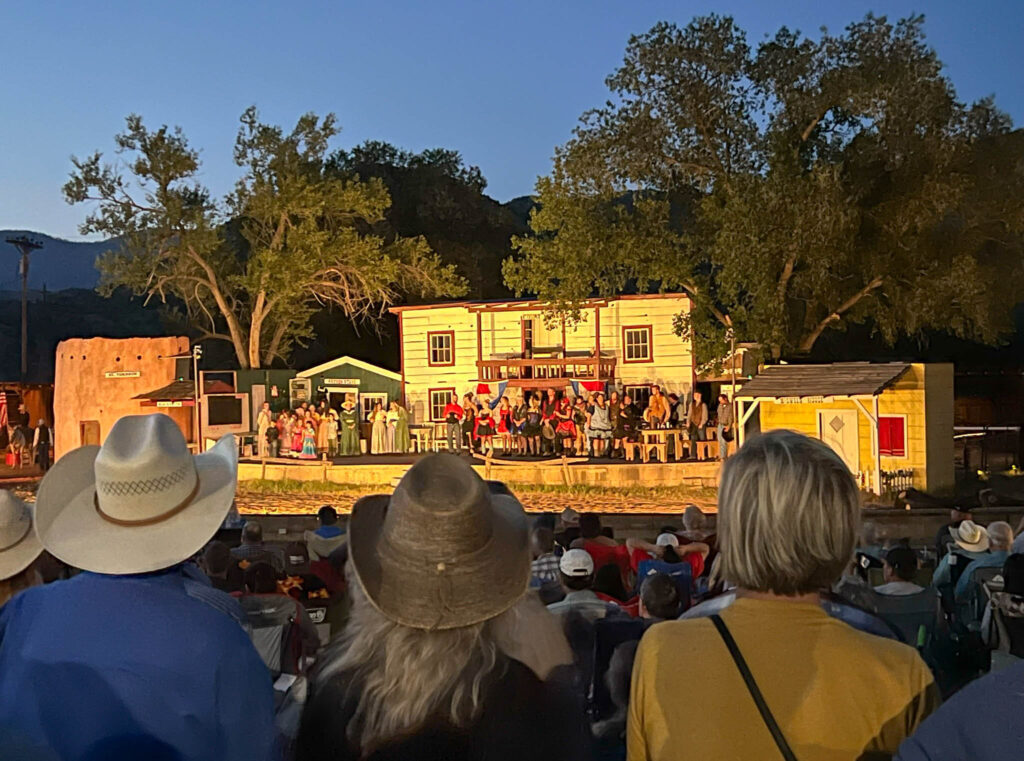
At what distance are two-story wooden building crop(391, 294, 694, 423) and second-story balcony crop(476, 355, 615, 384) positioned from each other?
0.03m

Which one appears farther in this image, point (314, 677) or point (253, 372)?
point (253, 372)

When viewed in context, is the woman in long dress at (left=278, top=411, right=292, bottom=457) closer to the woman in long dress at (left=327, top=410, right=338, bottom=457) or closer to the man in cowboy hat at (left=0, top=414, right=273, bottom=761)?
the woman in long dress at (left=327, top=410, right=338, bottom=457)

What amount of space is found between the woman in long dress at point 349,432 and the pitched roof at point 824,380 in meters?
10.9

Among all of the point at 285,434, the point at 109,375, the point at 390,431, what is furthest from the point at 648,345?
the point at 109,375

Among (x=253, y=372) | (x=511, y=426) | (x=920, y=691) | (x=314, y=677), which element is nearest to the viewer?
(x=920, y=691)

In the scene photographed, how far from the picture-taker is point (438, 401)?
27.9 m

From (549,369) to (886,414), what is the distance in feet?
31.9

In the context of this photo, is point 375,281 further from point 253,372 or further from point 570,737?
point 570,737

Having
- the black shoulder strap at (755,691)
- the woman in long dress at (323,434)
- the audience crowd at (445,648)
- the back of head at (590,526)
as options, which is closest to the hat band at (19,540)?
the audience crowd at (445,648)

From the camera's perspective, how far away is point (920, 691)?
69.8 inches

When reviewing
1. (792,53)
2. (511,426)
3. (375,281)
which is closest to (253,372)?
(375,281)

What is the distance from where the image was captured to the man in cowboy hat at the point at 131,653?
2016 mm

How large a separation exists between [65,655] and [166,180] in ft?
102

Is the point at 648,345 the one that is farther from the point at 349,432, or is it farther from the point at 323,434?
the point at 323,434
